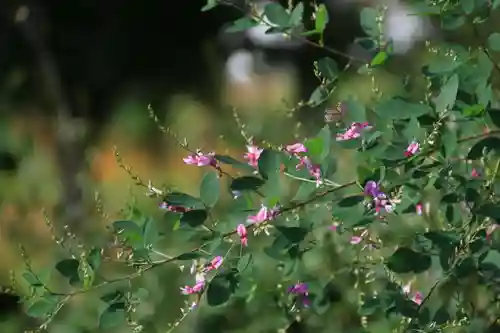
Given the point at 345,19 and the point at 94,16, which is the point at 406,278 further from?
the point at 94,16

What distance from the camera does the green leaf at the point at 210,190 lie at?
0.89 m

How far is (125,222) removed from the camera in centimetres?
91

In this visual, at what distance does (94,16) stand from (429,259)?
310 centimetres

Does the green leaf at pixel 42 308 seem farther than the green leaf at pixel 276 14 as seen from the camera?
No

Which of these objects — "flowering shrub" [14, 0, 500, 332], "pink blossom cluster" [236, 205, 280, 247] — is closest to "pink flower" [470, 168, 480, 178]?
"flowering shrub" [14, 0, 500, 332]

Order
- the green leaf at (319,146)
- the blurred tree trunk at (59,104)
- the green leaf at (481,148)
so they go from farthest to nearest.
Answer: the blurred tree trunk at (59,104) → the green leaf at (481,148) → the green leaf at (319,146)

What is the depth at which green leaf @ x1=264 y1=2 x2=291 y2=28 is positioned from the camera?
3.64 ft

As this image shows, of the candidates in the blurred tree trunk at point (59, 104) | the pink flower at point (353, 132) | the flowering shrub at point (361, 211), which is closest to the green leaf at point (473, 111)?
the flowering shrub at point (361, 211)

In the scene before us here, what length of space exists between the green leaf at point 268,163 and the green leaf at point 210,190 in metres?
0.06

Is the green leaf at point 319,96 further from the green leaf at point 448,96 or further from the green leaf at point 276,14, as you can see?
the green leaf at point 448,96

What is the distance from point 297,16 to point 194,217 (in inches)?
14.0

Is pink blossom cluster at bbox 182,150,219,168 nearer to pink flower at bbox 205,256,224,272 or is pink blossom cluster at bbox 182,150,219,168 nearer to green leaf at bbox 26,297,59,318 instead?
pink flower at bbox 205,256,224,272

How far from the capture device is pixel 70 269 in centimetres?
98

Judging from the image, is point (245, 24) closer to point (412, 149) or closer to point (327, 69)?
point (327, 69)
